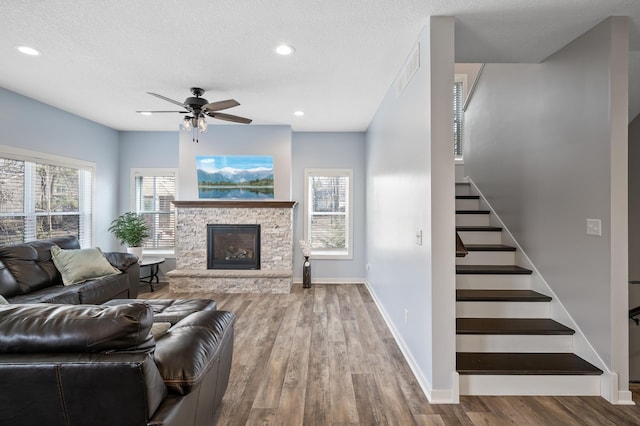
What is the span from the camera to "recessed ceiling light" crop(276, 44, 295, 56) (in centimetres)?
278

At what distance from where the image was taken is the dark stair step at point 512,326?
102 inches

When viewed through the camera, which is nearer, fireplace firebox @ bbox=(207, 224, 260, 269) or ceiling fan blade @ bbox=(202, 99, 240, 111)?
ceiling fan blade @ bbox=(202, 99, 240, 111)

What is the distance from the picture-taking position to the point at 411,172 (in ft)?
9.17

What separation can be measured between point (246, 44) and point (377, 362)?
2.97 meters

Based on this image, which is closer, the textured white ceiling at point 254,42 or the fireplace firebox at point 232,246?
the textured white ceiling at point 254,42

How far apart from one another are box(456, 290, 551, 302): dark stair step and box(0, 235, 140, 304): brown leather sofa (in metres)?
3.69

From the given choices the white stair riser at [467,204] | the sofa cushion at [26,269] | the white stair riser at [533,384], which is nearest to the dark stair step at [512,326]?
the white stair riser at [533,384]

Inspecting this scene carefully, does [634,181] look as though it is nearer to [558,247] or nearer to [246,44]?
[558,247]

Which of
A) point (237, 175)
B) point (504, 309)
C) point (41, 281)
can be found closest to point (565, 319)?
point (504, 309)

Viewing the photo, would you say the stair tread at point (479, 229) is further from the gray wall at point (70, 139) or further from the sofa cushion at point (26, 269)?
the gray wall at point (70, 139)

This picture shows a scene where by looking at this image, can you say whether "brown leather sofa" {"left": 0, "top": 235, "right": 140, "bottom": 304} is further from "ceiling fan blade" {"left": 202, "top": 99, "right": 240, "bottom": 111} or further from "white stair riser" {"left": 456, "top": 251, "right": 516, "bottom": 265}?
"white stair riser" {"left": 456, "top": 251, "right": 516, "bottom": 265}

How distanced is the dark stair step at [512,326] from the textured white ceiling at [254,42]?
231 centimetres

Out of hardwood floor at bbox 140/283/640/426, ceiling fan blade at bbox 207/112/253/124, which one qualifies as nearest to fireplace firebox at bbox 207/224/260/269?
hardwood floor at bbox 140/283/640/426

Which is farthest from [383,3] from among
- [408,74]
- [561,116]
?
[561,116]
